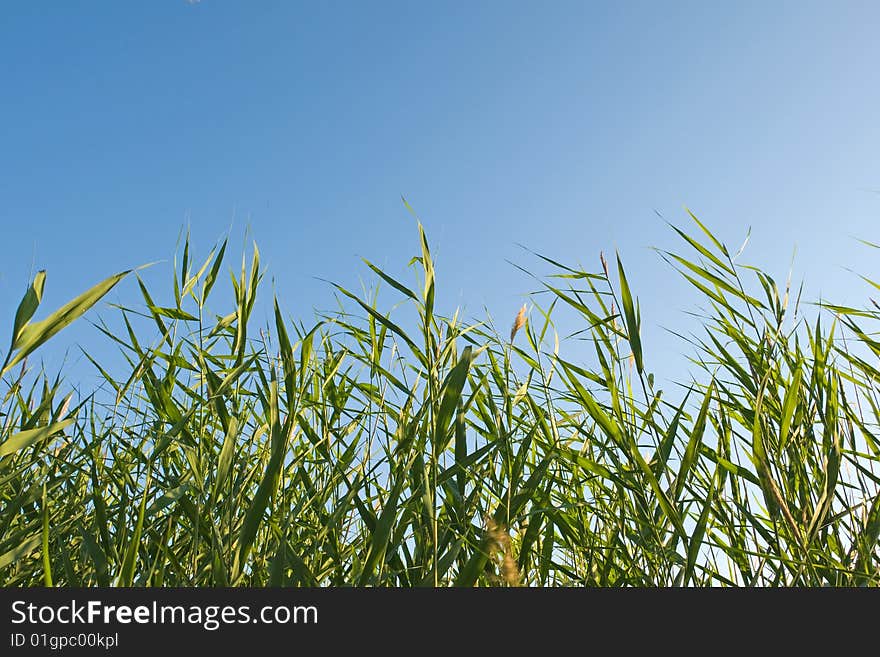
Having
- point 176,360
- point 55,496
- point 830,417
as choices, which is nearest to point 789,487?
point 830,417

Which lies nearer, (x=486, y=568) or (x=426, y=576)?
(x=426, y=576)

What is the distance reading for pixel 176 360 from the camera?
170 centimetres

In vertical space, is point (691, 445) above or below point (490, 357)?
below

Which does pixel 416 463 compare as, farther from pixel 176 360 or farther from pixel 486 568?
pixel 176 360

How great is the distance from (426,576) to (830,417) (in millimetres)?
921

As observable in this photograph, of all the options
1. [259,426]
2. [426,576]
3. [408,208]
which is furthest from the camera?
[259,426]

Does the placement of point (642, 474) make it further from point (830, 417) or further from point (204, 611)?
point (204, 611)

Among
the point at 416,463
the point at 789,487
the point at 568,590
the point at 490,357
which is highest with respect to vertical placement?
the point at 490,357

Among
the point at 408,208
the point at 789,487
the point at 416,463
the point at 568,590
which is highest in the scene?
the point at 408,208

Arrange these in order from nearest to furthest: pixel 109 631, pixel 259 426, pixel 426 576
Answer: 1. pixel 109 631
2. pixel 426 576
3. pixel 259 426

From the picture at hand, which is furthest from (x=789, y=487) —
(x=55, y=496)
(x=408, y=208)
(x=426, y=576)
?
(x=55, y=496)

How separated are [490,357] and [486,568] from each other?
0.61m

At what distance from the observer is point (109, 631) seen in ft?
2.92

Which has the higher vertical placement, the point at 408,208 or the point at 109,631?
the point at 408,208
